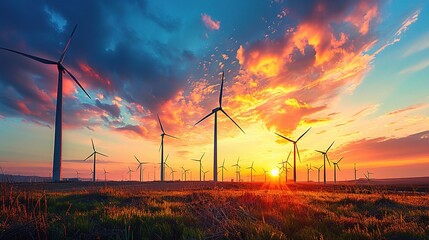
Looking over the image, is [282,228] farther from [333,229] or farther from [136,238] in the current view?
[136,238]

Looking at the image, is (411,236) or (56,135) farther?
(56,135)

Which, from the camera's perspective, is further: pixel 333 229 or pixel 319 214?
pixel 319 214

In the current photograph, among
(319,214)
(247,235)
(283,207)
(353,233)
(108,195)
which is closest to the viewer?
(247,235)

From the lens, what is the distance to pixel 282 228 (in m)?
10.7

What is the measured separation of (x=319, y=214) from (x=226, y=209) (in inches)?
173

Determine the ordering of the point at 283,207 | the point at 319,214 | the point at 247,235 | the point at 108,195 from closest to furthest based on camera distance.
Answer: the point at 247,235 → the point at 319,214 → the point at 283,207 → the point at 108,195

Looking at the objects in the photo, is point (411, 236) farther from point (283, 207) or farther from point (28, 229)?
point (28, 229)

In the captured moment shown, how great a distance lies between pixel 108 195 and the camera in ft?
74.4

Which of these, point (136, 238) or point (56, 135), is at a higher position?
point (56, 135)

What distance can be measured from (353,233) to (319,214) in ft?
16.7

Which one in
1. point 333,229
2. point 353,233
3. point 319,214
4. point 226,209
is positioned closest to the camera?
point 353,233

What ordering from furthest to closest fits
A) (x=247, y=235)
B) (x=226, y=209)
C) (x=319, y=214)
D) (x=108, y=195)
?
(x=108, y=195) → (x=319, y=214) → (x=226, y=209) → (x=247, y=235)

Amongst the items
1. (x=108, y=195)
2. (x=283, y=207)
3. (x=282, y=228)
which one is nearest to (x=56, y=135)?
(x=108, y=195)

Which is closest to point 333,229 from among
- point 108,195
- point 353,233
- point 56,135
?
point 353,233
